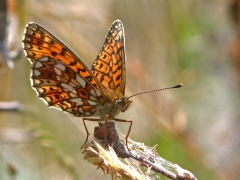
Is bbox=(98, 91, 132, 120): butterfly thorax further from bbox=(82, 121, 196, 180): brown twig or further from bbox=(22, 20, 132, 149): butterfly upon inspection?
bbox=(82, 121, 196, 180): brown twig

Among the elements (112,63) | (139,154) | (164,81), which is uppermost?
(164,81)

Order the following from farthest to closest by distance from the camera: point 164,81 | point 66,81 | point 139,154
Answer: point 164,81
point 66,81
point 139,154

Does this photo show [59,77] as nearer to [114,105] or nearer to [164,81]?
[114,105]

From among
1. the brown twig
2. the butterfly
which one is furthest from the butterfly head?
the brown twig

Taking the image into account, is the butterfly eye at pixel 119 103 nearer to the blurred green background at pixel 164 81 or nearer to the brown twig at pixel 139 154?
the brown twig at pixel 139 154

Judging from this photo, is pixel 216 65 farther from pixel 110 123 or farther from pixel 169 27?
pixel 110 123

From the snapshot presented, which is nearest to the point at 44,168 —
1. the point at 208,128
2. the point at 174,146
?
the point at 174,146

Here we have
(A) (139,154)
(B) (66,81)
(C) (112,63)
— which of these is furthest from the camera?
(C) (112,63)

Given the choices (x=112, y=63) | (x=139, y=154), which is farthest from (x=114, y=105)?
(x=139, y=154)
